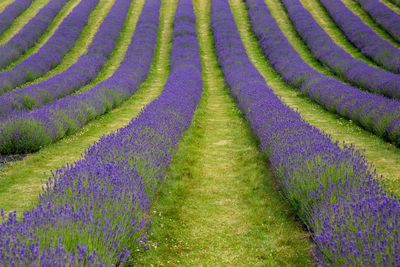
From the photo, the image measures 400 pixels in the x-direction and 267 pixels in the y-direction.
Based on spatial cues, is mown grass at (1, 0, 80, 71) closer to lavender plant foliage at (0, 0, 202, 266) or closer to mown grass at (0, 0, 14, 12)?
mown grass at (0, 0, 14, 12)

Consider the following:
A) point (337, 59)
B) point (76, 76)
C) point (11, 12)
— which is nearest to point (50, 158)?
point (76, 76)

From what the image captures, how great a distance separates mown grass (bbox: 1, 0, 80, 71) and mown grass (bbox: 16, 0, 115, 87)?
1.46 m

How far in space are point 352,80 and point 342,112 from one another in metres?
3.57

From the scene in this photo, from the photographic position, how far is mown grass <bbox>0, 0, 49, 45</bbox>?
661 inches

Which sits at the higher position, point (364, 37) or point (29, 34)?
point (29, 34)

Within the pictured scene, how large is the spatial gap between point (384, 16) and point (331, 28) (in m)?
2.56

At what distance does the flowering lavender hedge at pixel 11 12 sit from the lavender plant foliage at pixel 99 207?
1651cm

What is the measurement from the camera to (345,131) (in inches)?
264

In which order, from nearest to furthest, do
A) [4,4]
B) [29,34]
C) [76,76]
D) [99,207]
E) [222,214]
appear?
[99,207] → [222,214] → [76,76] → [29,34] → [4,4]

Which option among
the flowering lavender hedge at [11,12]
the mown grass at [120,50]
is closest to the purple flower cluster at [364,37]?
the mown grass at [120,50]

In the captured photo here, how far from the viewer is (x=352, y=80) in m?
10.6

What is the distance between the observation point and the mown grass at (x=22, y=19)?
16.8 meters

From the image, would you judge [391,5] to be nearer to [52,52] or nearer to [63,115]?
[52,52]

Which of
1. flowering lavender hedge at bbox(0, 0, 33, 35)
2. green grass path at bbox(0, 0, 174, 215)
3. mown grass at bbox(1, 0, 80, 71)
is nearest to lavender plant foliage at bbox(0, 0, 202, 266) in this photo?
green grass path at bbox(0, 0, 174, 215)
